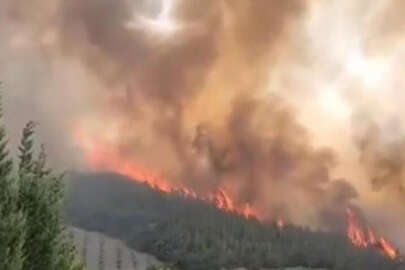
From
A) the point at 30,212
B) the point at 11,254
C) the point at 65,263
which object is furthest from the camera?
the point at 65,263

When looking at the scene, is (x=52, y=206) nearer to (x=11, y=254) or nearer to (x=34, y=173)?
(x=34, y=173)

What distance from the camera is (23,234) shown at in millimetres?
24391

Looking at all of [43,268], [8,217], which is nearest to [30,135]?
[8,217]

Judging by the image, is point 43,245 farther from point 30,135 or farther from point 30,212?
point 30,135

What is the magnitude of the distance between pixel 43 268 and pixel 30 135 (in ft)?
16.4

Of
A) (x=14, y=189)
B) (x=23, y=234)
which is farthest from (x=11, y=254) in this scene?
(x=14, y=189)

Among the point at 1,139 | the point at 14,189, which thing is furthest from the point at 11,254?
the point at 1,139

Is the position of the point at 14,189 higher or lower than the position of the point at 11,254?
higher

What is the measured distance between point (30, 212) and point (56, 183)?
1.62 meters

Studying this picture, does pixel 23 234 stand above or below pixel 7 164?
below

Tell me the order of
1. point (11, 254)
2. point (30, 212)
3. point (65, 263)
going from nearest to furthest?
point (11, 254) → point (30, 212) → point (65, 263)

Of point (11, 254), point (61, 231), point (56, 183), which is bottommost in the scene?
point (11, 254)

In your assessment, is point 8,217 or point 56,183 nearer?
point 8,217

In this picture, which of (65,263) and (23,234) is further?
(65,263)
